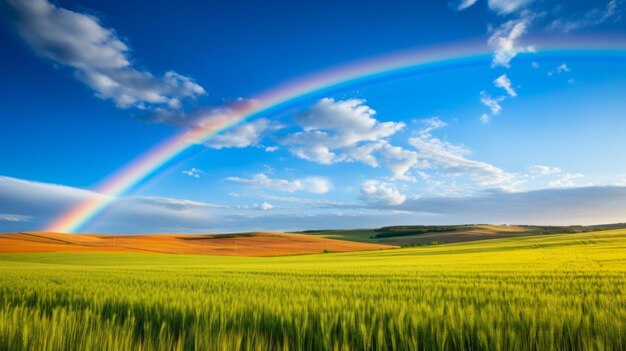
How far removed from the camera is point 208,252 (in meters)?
68.1

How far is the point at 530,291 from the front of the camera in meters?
5.66

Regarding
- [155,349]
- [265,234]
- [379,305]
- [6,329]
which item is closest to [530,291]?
[379,305]

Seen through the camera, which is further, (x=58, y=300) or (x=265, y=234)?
(x=265, y=234)

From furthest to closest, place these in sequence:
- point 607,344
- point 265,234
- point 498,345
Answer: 1. point 265,234
2. point 607,344
3. point 498,345

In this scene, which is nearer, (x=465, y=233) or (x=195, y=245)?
(x=195, y=245)

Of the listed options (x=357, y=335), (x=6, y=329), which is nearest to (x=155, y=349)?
(x=6, y=329)

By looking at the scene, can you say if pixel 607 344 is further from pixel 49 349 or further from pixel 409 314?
pixel 49 349

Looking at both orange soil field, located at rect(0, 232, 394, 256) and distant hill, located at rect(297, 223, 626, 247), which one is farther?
distant hill, located at rect(297, 223, 626, 247)

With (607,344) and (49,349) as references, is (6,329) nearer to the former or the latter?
(49,349)

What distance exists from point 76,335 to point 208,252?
227 ft

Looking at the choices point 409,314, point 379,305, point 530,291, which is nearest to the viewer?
point 409,314

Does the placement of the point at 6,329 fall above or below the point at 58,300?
above

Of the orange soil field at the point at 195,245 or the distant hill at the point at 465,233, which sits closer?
the orange soil field at the point at 195,245

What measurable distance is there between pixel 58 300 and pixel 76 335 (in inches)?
159
